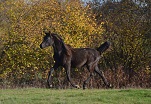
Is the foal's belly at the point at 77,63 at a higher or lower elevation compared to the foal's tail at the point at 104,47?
lower

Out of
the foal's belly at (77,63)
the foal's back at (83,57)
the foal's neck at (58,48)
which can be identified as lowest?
the foal's belly at (77,63)

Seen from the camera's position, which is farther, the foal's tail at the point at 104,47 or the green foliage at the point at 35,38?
the green foliage at the point at 35,38

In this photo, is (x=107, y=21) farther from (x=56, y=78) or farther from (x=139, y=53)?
(x=56, y=78)

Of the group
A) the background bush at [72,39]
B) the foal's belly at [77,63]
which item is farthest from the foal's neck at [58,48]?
the background bush at [72,39]

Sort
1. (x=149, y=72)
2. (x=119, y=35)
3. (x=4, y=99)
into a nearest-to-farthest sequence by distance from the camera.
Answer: (x=4, y=99) → (x=149, y=72) → (x=119, y=35)

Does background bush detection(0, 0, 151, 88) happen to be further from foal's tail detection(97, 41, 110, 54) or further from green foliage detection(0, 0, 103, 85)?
foal's tail detection(97, 41, 110, 54)

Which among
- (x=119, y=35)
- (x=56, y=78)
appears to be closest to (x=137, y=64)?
(x=119, y=35)

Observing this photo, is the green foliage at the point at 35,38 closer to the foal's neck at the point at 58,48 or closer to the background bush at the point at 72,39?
the background bush at the point at 72,39

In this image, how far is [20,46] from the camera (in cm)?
2377

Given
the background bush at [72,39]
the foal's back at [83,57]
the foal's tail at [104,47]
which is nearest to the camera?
the foal's back at [83,57]

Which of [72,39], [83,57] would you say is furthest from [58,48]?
[72,39]

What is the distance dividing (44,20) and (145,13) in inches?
267

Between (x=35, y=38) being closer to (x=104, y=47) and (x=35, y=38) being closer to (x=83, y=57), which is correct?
(x=104, y=47)

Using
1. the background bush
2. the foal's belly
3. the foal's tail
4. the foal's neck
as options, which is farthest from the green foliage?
the foal's neck
